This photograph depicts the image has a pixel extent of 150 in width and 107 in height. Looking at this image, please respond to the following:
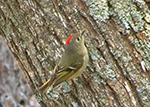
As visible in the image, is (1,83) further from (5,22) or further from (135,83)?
(135,83)

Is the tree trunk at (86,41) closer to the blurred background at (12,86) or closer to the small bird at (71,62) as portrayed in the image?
the small bird at (71,62)

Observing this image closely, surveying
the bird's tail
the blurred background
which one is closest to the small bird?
the bird's tail

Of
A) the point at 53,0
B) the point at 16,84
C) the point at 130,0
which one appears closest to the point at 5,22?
the point at 53,0

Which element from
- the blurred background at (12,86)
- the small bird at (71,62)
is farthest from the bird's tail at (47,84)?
the blurred background at (12,86)

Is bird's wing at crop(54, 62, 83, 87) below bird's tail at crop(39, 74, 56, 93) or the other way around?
below

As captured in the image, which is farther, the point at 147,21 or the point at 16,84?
the point at 147,21

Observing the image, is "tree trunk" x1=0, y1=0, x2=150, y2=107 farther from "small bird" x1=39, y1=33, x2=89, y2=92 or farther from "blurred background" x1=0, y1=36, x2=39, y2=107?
"blurred background" x1=0, y1=36, x2=39, y2=107

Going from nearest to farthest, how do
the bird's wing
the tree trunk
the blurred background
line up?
the blurred background
the tree trunk
the bird's wing
